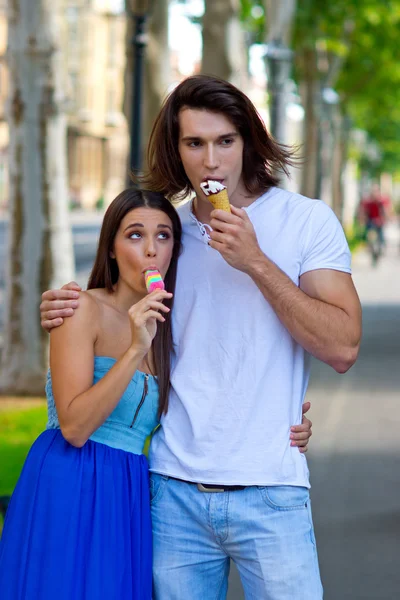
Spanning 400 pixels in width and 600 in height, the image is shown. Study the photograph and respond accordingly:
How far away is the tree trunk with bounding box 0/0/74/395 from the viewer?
10586 mm

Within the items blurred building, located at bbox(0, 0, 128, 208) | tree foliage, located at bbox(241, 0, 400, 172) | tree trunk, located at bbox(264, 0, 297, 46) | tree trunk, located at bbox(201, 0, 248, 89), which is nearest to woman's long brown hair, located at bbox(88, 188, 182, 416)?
tree trunk, located at bbox(201, 0, 248, 89)

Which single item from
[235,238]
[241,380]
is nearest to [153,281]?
[235,238]

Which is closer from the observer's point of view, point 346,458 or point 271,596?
point 271,596

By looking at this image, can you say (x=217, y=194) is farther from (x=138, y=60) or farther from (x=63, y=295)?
(x=138, y=60)

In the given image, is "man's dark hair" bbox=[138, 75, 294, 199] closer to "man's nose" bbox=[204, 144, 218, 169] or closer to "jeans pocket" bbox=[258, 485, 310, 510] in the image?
"man's nose" bbox=[204, 144, 218, 169]

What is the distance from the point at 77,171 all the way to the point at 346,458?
70.3 metres

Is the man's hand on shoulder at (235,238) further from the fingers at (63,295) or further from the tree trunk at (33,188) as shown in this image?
the tree trunk at (33,188)

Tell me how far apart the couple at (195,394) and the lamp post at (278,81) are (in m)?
13.1

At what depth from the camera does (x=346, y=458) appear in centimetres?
831

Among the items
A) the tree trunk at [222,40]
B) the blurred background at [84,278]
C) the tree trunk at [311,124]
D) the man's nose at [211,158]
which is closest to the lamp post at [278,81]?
the blurred background at [84,278]

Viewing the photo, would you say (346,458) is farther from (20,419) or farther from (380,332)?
(380,332)

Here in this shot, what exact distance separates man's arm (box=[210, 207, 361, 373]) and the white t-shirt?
10 cm

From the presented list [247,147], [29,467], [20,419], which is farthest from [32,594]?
[20,419]

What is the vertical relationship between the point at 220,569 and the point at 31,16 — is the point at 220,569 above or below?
below
